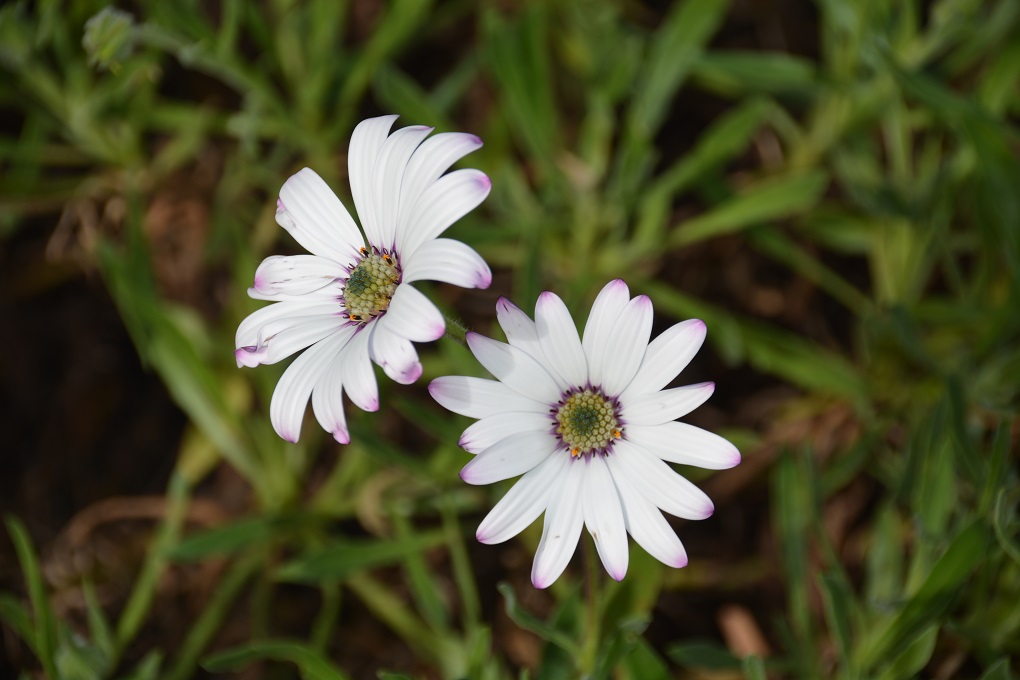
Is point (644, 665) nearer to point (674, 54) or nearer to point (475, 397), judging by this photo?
point (475, 397)

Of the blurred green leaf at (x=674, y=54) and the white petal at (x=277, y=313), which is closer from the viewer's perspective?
the white petal at (x=277, y=313)

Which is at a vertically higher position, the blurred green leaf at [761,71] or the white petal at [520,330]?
the blurred green leaf at [761,71]

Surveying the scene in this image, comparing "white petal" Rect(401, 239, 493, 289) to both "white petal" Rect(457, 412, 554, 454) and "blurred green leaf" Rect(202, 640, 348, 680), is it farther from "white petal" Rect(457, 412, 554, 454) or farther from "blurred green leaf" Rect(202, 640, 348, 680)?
"blurred green leaf" Rect(202, 640, 348, 680)

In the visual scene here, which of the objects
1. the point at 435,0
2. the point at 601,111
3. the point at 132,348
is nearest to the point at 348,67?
the point at 435,0

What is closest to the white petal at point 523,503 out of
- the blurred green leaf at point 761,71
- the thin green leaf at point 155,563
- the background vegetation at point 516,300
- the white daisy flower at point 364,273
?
the white daisy flower at point 364,273

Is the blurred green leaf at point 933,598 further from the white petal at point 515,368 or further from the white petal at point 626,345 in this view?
the white petal at point 515,368
